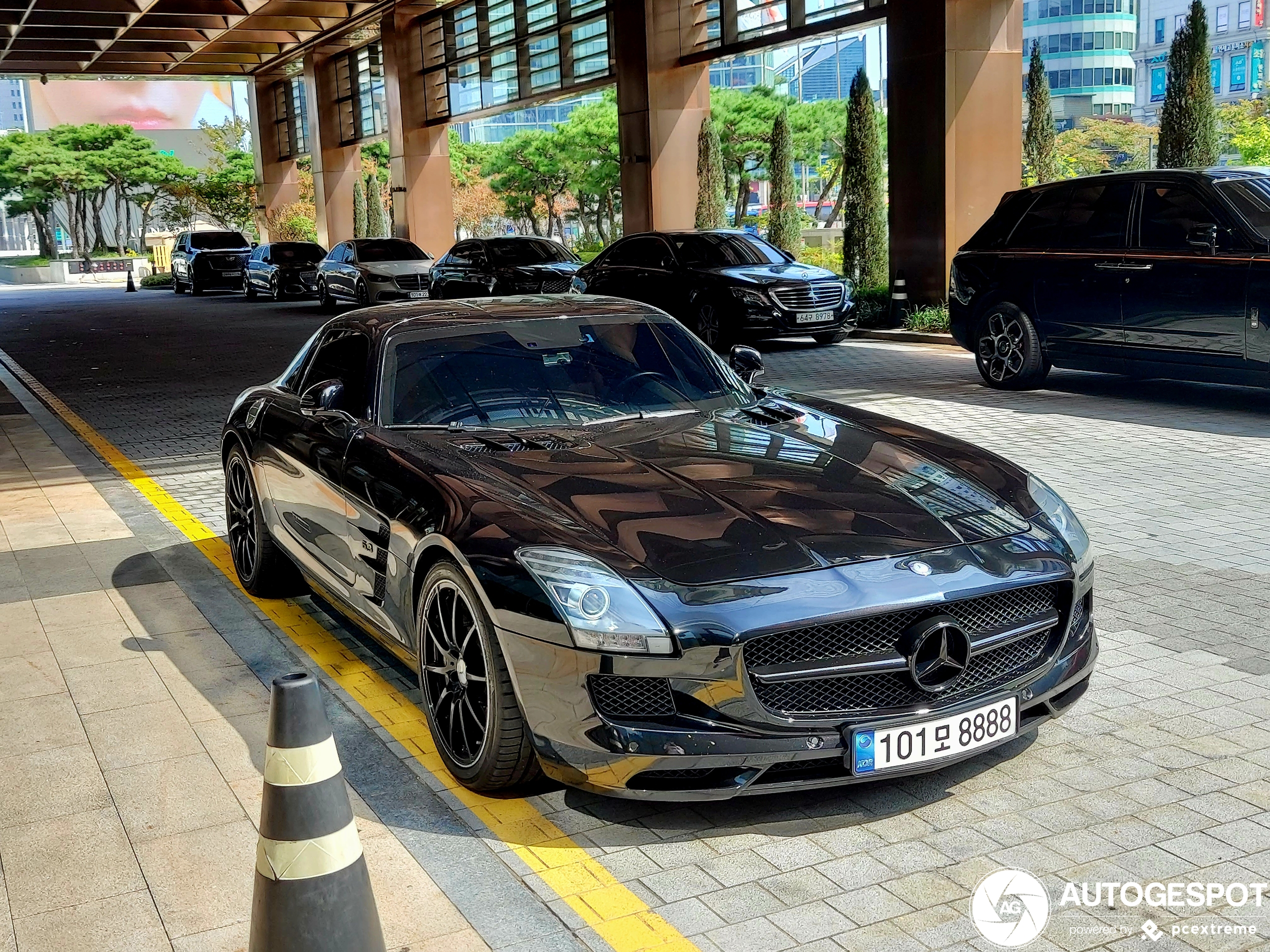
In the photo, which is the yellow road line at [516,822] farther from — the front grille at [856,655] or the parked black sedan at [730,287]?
the parked black sedan at [730,287]

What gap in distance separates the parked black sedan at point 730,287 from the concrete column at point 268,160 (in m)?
38.5

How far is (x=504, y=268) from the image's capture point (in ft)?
81.0

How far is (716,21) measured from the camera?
25891 mm

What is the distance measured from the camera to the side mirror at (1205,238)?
1066 cm

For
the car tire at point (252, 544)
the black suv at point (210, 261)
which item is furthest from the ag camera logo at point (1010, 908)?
the black suv at point (210, 261)

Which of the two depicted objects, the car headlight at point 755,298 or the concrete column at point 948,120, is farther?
the concrete column at point 948,120

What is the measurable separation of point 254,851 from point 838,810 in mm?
1691

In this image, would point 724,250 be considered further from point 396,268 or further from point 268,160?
point 268,160

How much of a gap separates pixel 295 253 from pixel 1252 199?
28468 mm

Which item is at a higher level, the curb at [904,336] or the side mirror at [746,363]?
the side mirror at [746,363]

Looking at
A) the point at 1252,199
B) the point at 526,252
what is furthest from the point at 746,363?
the point at 526,252

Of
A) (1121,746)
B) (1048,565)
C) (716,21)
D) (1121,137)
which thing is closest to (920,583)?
(1048,565)

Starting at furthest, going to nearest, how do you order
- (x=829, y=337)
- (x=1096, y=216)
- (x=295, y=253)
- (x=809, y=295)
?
1. (x=295, y=253)
2. (x=829, y=337)
3. (x=809, y=295)
4. (x=1096, y=216)

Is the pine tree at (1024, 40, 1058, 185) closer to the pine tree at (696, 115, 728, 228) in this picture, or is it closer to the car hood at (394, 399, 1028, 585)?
the pine tree at (696, 115, 728, 228)
